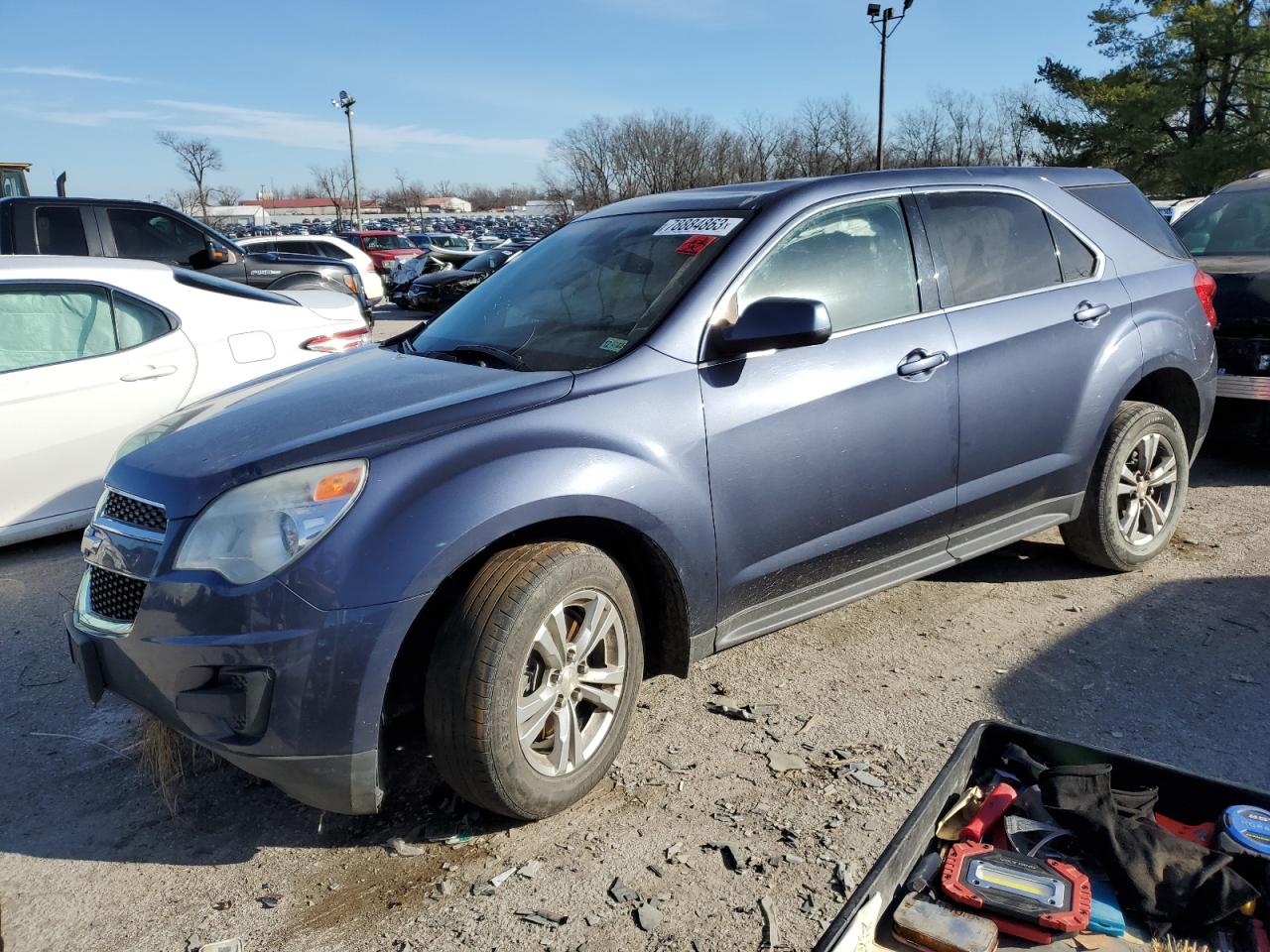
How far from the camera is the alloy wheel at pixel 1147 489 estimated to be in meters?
4.57

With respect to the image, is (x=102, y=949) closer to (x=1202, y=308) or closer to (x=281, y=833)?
(x=281, y=833)

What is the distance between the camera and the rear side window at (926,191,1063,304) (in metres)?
3.94

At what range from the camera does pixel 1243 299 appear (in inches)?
242

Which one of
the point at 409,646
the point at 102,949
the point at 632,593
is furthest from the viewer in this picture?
the point at 632,593

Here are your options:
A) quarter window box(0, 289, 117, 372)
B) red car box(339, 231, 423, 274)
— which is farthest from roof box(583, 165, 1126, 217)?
red car box(339, 231, 423, 274)

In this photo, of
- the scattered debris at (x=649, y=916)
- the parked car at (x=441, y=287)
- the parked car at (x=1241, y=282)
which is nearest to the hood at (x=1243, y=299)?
the parked car at (x=1241, y=282)

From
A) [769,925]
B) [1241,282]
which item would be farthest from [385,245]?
[769,925]

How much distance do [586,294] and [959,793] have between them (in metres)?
2.22

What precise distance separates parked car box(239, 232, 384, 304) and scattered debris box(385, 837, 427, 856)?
40.3 ft

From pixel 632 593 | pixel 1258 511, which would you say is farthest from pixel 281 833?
pixel 1258 511

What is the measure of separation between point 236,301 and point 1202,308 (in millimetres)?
5267

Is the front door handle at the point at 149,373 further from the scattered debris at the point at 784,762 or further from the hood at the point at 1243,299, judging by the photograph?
the hood at the point at 1243,299

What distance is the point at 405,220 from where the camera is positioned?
87.4m

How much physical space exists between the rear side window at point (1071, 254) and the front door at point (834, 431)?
2.86 ft
